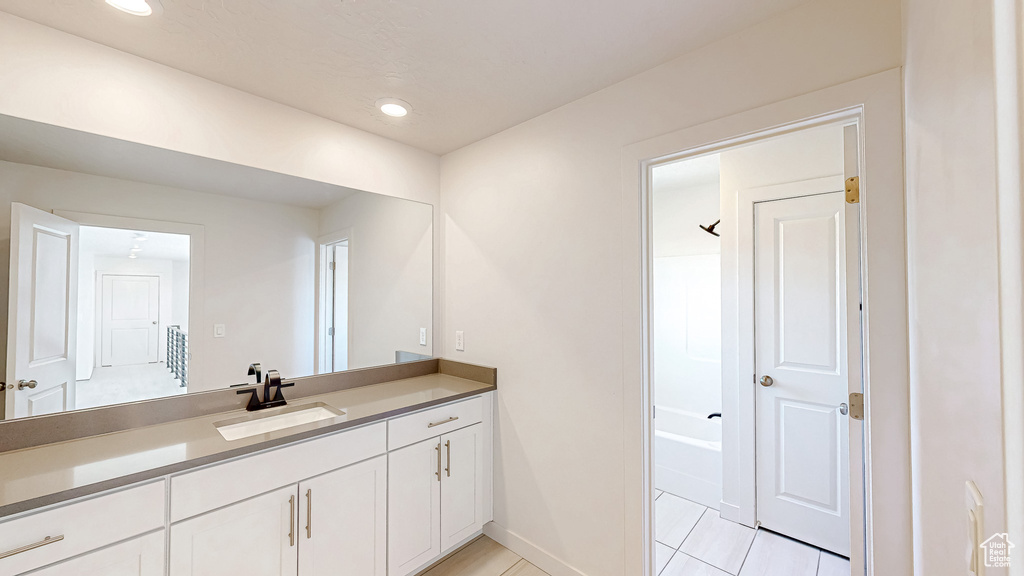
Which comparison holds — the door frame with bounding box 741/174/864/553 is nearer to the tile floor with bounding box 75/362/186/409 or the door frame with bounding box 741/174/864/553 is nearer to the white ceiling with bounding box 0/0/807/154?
the white ceiling with bounding box 0/0/807/154

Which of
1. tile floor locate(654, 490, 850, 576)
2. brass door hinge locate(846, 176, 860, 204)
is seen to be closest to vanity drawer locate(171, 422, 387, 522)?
tile floor locate(654, 490, 850, 576)

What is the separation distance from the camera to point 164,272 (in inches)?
66.2

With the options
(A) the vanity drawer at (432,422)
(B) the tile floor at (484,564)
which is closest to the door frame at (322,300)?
(A) the vanity drawer at (432,422)

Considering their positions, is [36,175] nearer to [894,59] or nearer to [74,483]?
[74,483]

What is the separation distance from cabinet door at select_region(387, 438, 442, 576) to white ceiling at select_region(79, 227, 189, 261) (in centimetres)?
134

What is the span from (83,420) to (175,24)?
1497 mm

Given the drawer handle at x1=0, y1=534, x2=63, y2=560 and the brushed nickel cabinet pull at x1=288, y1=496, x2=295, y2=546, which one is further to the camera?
the brushed nickel cabinet pull at x1=288, y1=496, x2=295, y2=546

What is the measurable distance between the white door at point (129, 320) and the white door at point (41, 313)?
0.28ft

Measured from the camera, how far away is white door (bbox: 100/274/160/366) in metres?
1.54

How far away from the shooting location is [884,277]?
1174 mm

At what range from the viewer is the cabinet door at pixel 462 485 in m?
2.04

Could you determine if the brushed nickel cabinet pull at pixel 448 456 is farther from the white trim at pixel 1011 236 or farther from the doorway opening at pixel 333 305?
the white trim at pixel 1011 236

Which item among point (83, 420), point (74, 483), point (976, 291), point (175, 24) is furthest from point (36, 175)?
point (976, 291)

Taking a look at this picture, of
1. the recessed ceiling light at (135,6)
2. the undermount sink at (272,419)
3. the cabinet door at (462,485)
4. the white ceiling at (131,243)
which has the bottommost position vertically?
the cabinet door at (462,485)
